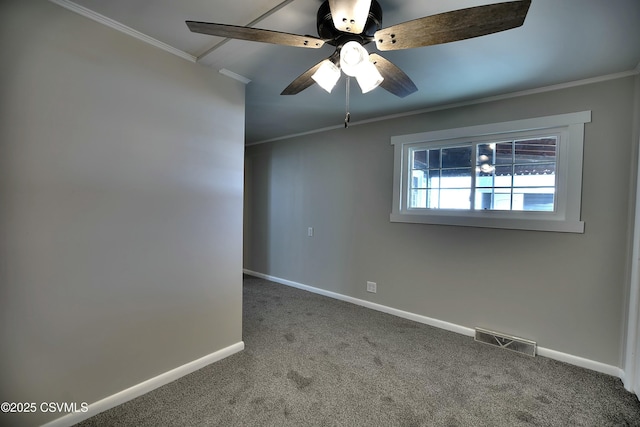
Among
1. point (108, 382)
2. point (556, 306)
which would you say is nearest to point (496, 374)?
point (556, 306)

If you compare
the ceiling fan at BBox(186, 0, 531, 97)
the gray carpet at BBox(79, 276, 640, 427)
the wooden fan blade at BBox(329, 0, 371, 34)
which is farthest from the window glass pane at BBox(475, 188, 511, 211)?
Answer: the wooden fan blade at BBox(329, 0, 371, 34)

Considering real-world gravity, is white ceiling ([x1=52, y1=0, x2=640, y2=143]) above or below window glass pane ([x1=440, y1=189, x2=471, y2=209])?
Result: above

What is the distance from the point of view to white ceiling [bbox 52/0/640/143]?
1.43 metres

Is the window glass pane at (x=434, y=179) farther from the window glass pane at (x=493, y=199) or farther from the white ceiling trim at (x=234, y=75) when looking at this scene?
the white ceiling trim at (x=234, y=75)

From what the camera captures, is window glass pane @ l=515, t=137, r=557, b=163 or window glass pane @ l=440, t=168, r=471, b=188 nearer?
window glass pane @ l=515, t=137, r=557, b=163

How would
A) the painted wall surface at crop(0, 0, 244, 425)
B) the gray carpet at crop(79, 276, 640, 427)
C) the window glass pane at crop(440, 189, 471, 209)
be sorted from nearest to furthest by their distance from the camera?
the painted wall surface at crop(0, 0, 244, 425) → the gray carpet at crop(79, 276, 640, 427) → the window glass pane at crop(440, 189, 471, 209)

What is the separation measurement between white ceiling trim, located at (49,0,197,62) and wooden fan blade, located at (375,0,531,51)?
1469mm

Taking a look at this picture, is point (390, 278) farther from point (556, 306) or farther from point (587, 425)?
point (587, 425)

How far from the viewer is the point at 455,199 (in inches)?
115

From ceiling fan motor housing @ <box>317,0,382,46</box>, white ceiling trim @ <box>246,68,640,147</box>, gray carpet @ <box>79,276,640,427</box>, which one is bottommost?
gray carpet @ <box>79,276,640,427</box>

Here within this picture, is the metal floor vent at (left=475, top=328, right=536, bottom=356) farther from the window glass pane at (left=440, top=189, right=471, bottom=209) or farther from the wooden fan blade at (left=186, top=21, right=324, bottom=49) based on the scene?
the wooden fan blade at (left=186, top=21, right=324, bottom=49)

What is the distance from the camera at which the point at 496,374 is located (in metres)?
2.12

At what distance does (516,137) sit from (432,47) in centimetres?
137

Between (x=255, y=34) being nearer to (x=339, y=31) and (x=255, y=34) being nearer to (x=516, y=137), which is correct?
(x=339, y=31)
